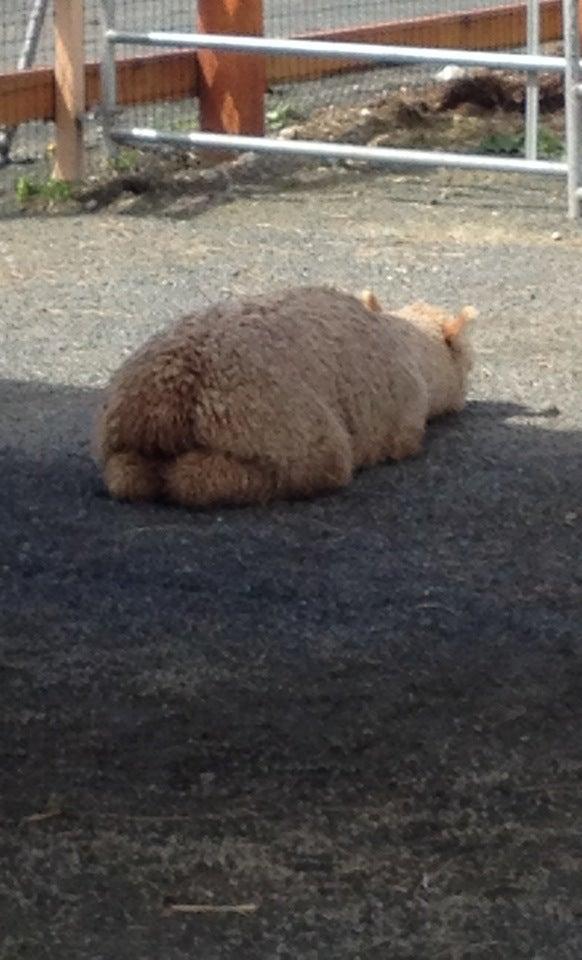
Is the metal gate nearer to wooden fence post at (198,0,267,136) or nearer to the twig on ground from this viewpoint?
wooden fence post at (198,0,267,136)

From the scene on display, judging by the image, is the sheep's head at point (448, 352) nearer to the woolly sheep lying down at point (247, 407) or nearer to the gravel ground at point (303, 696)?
the gravel ground at point (303, 696)

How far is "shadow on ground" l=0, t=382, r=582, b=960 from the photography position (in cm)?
339

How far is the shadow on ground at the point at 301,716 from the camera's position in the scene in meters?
3.39

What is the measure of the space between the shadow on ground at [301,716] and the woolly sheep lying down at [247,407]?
9 cm

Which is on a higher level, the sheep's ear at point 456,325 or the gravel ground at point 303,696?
the sheep's ear at point 456,325

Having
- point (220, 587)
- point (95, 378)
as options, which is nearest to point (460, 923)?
point (220, 587)

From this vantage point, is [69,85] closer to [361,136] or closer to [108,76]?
[108,76]

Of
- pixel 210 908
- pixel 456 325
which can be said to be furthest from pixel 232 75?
pixel 210 908

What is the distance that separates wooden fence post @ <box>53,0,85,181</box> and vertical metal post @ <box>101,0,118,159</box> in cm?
11

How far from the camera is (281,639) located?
461cm

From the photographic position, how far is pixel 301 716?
13.7ft

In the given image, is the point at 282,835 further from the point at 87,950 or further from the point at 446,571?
the point at 446,571

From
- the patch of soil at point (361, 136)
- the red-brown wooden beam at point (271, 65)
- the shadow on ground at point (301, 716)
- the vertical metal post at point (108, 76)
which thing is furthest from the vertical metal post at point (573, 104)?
the shadow on ground at point (301, 716)

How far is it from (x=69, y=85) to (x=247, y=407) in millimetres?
5117
